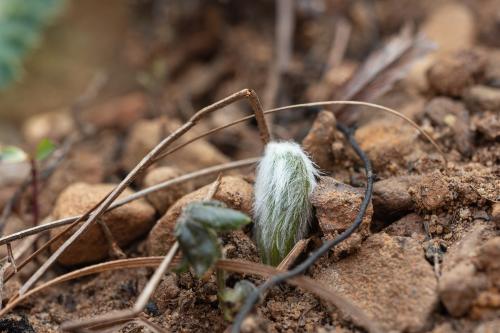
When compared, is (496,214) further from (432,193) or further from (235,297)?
(235,297)

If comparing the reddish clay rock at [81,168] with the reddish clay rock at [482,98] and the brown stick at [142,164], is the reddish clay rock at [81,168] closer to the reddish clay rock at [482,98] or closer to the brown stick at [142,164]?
the brown stick at [142,164]

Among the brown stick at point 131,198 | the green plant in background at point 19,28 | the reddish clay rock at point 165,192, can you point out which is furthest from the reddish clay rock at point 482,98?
the green plant in background at point 19,28

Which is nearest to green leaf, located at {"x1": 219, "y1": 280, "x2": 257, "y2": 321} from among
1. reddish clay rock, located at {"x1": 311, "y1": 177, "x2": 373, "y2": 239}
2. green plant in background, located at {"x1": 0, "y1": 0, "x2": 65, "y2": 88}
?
reddish clay rock, located at {"x1": 311, "y1": 177, "x2": 373, "y2": 239}

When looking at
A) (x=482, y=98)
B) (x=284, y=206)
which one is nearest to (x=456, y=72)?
(x=482, y=98)

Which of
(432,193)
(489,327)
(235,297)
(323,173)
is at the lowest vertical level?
(489,327)

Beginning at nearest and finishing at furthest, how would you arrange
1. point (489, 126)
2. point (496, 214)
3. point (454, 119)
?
1. point (496, 214)
2. point (489, 126)
3. point (454, 119)

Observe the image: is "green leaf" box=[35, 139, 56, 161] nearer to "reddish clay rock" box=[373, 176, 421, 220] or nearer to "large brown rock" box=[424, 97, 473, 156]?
"reddish clay rock" box=[373, 176, 421, 220]

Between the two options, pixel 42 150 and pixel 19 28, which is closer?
pixel 42 150
